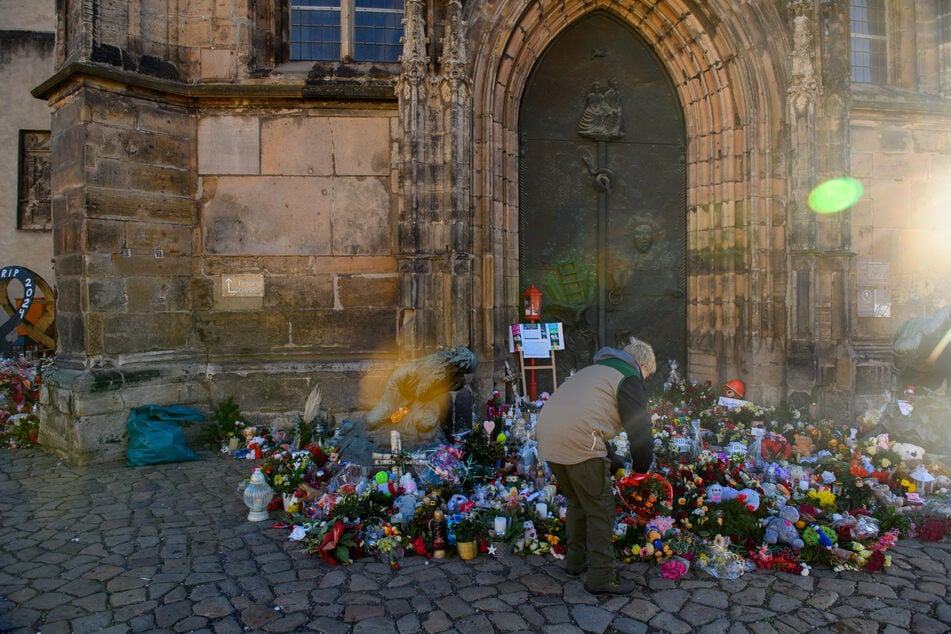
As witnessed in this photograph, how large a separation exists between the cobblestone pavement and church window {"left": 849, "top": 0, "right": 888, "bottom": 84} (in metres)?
7.41

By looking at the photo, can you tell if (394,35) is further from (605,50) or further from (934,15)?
(934,15)

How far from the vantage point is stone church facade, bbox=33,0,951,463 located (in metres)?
7.03

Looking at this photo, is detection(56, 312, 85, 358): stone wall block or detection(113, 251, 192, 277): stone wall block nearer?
detection(56, 312, 85, 358): stone wall block

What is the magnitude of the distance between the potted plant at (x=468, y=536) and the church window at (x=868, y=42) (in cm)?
875

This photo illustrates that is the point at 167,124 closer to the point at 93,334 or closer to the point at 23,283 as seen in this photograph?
the point at 93,334

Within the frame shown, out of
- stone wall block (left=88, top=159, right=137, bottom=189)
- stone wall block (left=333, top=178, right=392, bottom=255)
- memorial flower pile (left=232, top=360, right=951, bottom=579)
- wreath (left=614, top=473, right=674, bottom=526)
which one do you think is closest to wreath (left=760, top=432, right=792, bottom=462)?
memorial flower pile (left=232, top=360, right=951, bottom=579)

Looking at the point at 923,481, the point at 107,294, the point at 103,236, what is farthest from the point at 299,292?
the point at 923,481

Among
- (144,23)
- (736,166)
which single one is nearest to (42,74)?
(144,23)

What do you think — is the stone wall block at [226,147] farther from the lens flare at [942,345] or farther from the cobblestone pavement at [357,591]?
the lens flare at [942,345]

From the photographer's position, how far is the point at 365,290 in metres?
7.64

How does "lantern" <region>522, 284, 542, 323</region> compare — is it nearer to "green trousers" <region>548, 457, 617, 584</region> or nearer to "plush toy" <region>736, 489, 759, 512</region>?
"plush toy" <region>736, 489, 759, 512</region>

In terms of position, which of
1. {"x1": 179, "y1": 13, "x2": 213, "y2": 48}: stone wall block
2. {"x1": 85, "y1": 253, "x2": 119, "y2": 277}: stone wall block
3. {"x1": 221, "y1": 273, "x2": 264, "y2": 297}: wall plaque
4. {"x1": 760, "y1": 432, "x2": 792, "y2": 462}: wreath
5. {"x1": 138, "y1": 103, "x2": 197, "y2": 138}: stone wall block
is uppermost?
{"x1": 179, "y1": 13, "x2": 213, "y2": 48}: stone wall block

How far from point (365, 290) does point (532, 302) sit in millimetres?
2149

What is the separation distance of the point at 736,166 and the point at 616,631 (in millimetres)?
6703
